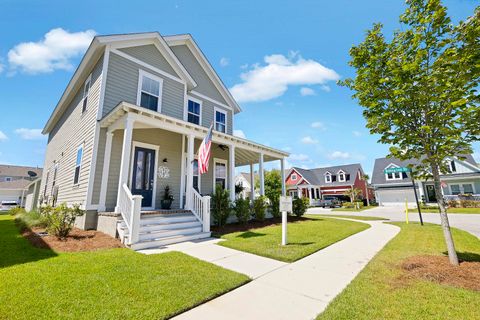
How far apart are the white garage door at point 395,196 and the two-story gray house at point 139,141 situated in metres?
26.1

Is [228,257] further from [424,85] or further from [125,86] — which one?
[125,86]

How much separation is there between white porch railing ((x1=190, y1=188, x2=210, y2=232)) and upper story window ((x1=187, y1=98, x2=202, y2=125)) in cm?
511

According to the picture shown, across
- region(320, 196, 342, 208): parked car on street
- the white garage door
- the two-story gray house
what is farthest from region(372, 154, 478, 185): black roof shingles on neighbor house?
the two-story gray house

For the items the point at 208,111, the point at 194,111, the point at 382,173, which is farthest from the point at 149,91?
the point at 382,173

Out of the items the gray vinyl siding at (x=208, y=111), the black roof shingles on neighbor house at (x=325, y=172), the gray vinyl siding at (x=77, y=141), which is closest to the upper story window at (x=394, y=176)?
the black roof shingles on neighbor house at (x=325, y=172)

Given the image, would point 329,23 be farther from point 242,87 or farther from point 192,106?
point 242,87

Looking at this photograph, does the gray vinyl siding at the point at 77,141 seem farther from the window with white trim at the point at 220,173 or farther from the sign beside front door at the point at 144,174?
the window with white trim at the point at 220,173

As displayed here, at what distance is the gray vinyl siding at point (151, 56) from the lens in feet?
31.9

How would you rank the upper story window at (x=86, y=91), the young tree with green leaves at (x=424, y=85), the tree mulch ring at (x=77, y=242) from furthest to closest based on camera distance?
the upper story window at (x=86, y=91), the tree mulch ring at (x=77, y=242), the young tree with green leaves at (x=424, y=85)

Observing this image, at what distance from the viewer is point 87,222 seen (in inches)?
295

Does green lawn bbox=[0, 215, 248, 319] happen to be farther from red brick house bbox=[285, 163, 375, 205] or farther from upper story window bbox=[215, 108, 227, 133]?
red brick house bbox=[285, 163, 375, 205]

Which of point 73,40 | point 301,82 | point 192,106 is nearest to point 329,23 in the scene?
point 301,82

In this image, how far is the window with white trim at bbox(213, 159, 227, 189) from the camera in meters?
12.7

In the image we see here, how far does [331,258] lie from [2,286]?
20.3 ft
